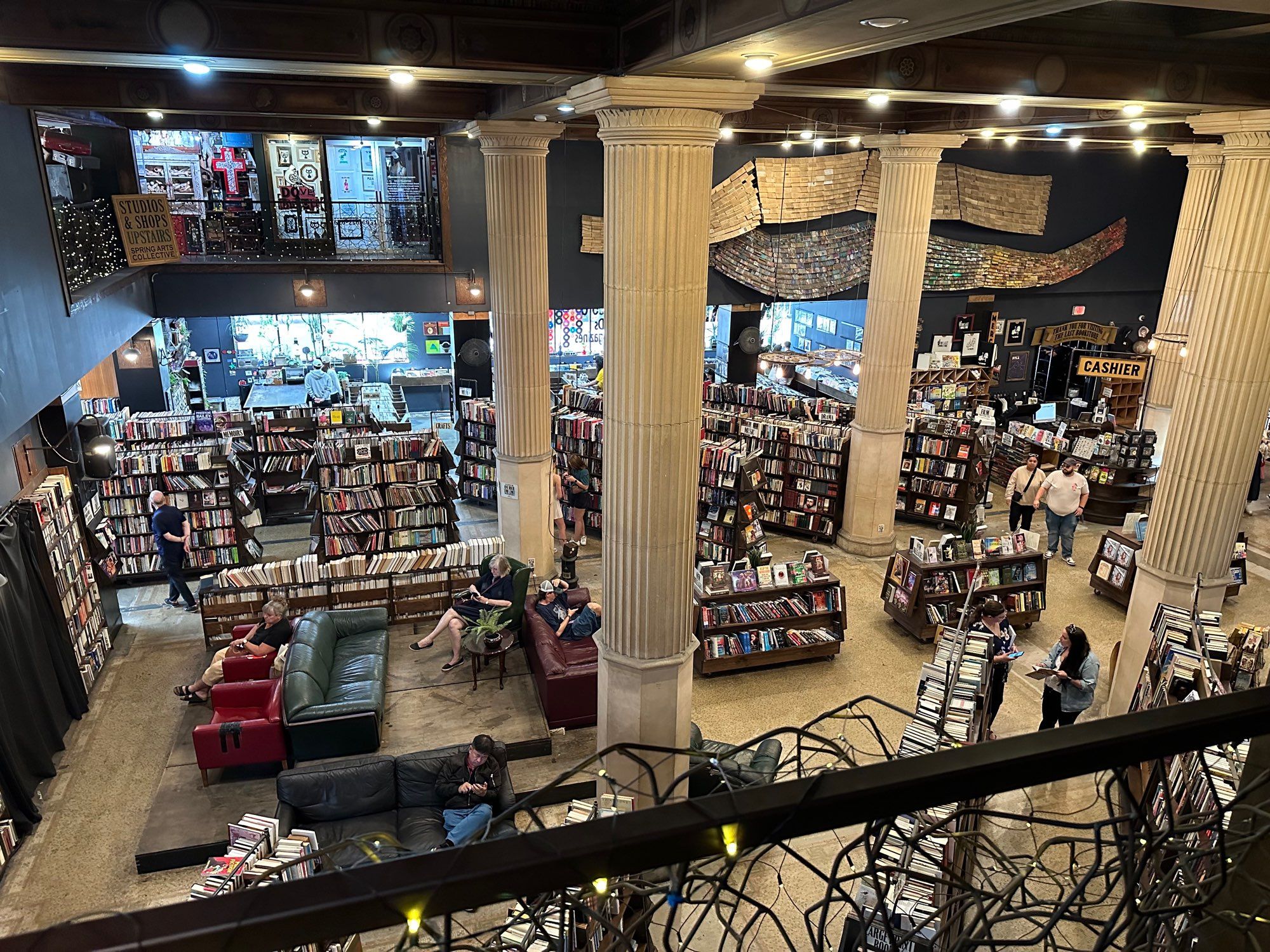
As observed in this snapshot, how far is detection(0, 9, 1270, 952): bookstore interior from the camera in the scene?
1470 mm

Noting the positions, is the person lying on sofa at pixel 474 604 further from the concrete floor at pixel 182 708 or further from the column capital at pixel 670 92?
the column capital at pixel 670 92

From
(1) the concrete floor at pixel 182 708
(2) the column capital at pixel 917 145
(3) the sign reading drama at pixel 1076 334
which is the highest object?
(2) the column capital at pixel 917 145

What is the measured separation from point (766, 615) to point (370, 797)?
162 inches

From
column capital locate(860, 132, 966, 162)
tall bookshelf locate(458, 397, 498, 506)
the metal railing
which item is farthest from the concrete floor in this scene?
the metal railing

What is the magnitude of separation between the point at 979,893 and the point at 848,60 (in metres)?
5.96

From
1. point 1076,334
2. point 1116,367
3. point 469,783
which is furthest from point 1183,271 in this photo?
point 469,783

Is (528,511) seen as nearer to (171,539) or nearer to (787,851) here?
(171,539)

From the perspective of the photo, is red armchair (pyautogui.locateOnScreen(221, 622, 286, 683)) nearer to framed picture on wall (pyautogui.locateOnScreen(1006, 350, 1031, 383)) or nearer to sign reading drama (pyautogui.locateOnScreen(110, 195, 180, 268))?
sign reading drama (pyautogui.locateOnScreen(110, 195, 180, 268))

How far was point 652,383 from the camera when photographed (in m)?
5.89

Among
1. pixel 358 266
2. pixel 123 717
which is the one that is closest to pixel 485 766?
pixel 123 717

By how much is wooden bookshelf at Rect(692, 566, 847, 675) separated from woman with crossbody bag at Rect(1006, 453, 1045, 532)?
12.7ft

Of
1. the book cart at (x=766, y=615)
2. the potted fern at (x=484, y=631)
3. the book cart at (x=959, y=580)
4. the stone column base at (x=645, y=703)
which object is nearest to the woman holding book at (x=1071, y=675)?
the book cart at (x=959, y=580)

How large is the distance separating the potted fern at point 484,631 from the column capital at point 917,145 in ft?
22.6

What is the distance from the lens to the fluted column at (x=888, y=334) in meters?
10.4
